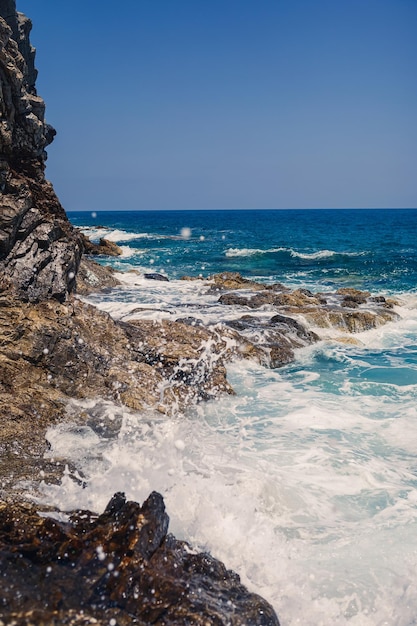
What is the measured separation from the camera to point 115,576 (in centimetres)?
303

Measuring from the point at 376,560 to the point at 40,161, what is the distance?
23.9ft

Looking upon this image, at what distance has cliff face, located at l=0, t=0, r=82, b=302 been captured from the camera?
6770 mm

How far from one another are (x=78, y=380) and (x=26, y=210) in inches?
103

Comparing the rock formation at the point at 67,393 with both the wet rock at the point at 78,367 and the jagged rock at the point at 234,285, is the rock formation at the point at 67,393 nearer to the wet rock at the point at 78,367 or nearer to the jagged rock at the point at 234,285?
the wet rock at the point at 78,367

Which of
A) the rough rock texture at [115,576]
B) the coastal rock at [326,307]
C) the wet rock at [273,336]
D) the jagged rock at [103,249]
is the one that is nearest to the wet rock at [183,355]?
the wet rock at [273,336]

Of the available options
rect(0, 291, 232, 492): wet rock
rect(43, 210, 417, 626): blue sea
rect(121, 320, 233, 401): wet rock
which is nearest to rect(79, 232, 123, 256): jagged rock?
rect(121, 320, 233, 401): wet rock

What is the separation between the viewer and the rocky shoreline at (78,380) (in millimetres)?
2938

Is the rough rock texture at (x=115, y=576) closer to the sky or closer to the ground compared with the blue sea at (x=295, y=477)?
closer to the sky

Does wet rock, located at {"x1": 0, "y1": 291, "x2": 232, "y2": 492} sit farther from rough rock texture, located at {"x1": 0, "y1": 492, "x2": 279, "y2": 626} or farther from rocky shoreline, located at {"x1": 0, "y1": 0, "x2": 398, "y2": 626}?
rough rock texture, located at {"x1": 0, "y1": 492, "x2": 279, "y2": 626}

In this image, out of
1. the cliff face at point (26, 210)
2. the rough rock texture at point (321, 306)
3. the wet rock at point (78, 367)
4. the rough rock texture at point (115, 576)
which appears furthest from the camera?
the rough rock texture at point (321, 306)

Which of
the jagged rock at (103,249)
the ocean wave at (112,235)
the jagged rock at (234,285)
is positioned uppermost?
the ocean wave at (112,235)

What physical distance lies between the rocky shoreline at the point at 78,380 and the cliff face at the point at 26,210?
22 millimetres

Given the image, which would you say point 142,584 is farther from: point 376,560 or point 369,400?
point 369,400

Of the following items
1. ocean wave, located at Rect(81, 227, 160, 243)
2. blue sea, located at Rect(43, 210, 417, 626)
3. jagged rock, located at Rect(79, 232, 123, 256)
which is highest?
ocean wave, located at Rect(81, 227, 160, 243)
